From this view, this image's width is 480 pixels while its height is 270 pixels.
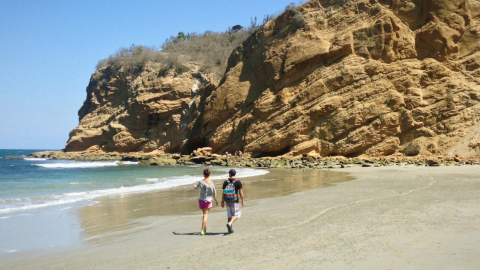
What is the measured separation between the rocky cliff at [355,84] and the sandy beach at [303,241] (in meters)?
20.6

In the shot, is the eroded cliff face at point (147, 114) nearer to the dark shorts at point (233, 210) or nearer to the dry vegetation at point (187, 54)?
the dry vegetation at point (187, 54)

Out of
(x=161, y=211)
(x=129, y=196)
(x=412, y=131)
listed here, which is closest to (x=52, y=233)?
(x=161, y=211)

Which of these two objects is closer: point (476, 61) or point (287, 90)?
point (476, 61)

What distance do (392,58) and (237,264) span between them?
30.3 metres

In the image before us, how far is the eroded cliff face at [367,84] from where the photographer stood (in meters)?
29.4

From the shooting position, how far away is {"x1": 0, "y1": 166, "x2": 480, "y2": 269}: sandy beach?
17.4 feet

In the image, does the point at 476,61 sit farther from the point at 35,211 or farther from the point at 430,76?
the point at 35,211

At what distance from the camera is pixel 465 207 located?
8.52 metres

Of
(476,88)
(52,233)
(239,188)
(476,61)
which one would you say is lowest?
(52,233)

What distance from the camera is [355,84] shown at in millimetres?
31406

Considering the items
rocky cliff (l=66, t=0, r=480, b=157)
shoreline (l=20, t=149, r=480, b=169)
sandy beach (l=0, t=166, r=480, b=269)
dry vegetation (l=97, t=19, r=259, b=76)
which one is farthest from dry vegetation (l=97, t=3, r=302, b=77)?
sandy beach (l=0, t=166, r=480, b=269)

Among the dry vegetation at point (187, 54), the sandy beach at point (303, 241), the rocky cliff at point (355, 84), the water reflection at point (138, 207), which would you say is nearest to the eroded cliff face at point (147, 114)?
the dry vegetation at point (187, 54)

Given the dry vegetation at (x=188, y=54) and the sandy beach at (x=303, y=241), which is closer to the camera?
the sandy beach at (x=303, y=241)

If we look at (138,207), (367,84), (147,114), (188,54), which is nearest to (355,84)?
(367,84)
